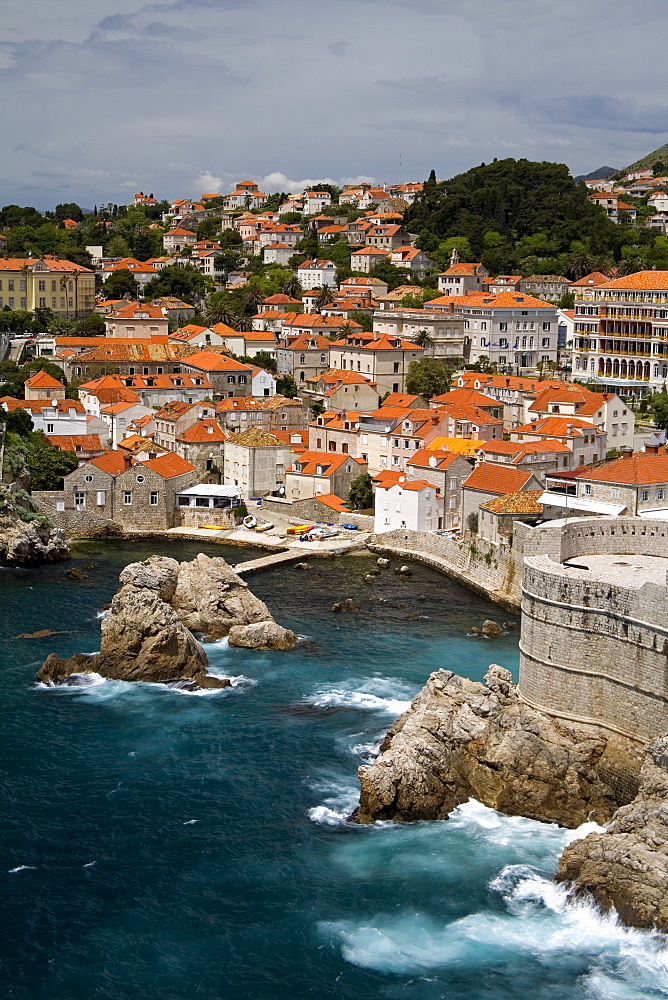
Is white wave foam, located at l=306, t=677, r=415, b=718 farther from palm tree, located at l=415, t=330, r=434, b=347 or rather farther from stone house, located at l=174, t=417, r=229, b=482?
palm tree, located at l=415, t=330, r=434, b=347

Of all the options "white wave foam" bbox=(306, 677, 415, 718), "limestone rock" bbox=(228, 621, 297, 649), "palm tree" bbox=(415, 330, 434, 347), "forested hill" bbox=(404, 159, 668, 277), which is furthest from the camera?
"forested hill" bbox=(404, 159, 668, 277)

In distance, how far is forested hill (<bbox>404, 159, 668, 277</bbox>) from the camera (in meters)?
105

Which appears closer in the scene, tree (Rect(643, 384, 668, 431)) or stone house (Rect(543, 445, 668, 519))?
stone house (Rect(543, 445, 668, 519))

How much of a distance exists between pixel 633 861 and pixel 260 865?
7186 millimetres

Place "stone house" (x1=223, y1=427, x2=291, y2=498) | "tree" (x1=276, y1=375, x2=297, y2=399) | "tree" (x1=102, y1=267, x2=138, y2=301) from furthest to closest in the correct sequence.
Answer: "tree" (x1=102, y1=267, x2=138, y2=301) → "tree" (x1=276, y1=375, x2=297, y2=399) → "stone house" (x1=223, y1=427, x2=291, y2=498)

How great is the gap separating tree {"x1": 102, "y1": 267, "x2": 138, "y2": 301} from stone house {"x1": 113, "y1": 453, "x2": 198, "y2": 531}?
52.7 meters

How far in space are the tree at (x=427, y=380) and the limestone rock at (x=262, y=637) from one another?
1335 inches

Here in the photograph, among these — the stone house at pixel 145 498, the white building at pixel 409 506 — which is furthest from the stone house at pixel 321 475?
the stone house at pixel 145 498

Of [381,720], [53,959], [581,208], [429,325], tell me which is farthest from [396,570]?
[581,208]

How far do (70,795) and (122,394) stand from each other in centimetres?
4349

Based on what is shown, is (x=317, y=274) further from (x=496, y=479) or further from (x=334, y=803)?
(x=334, y=803)

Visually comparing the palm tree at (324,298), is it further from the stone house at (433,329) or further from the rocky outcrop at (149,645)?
the rocky outcrop at (149,645)

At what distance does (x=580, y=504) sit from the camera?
1806 inches

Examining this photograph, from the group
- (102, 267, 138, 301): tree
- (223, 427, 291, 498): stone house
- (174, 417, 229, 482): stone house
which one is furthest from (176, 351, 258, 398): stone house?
(102, 267, 138, 301): tree
